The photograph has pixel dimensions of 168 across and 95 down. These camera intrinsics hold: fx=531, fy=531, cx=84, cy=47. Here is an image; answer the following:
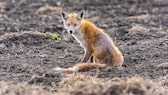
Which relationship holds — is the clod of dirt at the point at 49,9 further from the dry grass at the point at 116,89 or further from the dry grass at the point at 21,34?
the dry grass at the point at 116,89

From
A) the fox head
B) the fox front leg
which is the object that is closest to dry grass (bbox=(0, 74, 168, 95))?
the fox front leg

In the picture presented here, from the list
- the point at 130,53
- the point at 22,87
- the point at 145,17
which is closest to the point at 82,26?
the point at 130,53

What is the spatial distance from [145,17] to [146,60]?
6782mm

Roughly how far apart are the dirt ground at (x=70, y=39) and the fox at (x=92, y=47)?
0.71 feet

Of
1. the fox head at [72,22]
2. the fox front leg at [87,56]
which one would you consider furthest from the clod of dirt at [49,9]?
the fox front leg at [87,56]

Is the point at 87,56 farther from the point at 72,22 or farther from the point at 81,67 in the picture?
the point at 72,22

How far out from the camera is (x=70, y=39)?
47.7 feet

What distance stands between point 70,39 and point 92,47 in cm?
313

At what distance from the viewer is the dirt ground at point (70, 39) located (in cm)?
1047

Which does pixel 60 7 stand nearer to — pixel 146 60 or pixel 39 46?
pixel 39 46

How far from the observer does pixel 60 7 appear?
21.0 metres

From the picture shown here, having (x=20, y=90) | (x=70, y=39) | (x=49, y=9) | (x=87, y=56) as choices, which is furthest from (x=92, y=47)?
(x=49, y=9)

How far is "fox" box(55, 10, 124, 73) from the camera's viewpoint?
10.7 m

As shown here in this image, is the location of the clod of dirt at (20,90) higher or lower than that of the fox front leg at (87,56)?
higher
